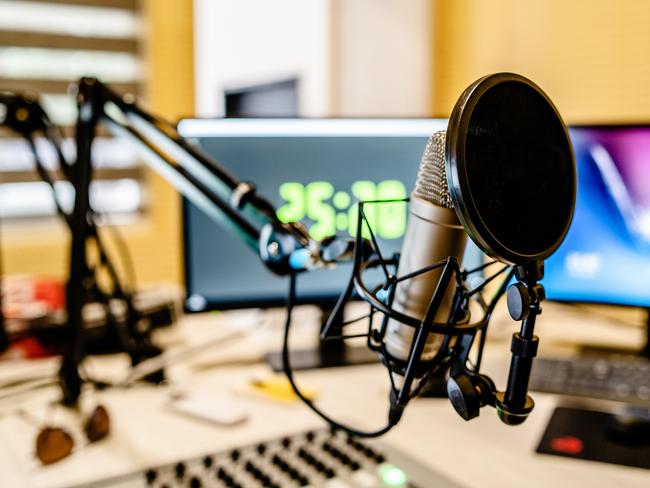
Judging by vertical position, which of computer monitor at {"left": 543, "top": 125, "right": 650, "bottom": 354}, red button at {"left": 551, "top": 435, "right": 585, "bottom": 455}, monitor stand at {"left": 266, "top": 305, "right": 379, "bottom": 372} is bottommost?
red button at {"left": 551, "top": 435, "right": 585, "bottom": 455}

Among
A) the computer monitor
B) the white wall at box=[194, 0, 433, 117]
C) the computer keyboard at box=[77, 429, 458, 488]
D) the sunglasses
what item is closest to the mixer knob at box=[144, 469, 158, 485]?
the computer keyboard at box=[77, 429, 458, 488]

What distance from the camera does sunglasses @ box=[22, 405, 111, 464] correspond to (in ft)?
2.91

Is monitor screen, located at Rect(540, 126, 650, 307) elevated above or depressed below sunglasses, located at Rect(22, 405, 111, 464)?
above

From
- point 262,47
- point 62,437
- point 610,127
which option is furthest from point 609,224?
point 262,47

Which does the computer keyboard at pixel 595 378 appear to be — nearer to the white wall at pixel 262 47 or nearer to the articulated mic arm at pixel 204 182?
the articulated mic arm at pixel 204 182

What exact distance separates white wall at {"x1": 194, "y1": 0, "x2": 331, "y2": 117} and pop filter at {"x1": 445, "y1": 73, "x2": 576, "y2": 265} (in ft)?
5.18

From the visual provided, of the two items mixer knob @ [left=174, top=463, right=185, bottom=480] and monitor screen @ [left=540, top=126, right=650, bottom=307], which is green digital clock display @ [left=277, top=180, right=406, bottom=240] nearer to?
monitor screen @ [left=540, top=126, right=650, bottom=307]

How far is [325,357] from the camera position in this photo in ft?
4.33

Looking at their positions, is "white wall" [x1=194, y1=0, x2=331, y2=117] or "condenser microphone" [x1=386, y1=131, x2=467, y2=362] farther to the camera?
"white wall" [x1=194, y1=0, x2=331, y2=117]

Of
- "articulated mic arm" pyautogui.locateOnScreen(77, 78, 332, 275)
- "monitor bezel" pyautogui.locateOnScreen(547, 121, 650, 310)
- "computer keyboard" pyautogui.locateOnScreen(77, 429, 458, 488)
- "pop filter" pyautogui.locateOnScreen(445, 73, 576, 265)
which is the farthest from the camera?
"monitor bezel" pyautogui.locateOnScreen(547, 121, 650, 310)

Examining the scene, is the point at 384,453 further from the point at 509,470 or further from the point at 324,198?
the point at 324,198

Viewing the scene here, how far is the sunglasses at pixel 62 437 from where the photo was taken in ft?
2.91

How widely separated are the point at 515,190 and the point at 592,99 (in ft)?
4.91

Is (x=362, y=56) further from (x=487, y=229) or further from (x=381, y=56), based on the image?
(x=487, y=229)
